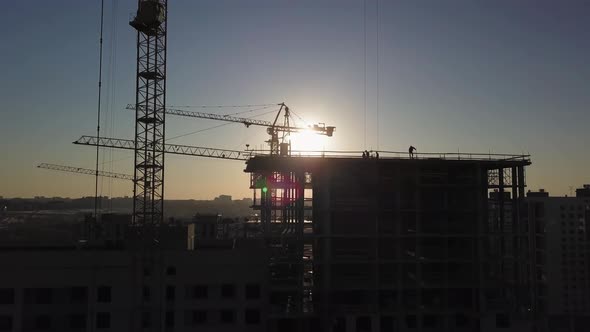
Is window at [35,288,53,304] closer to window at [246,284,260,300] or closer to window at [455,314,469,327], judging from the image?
window at [246,284,260,300]

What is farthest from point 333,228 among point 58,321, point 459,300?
point 58,321

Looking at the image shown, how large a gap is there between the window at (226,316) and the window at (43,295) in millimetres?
15093

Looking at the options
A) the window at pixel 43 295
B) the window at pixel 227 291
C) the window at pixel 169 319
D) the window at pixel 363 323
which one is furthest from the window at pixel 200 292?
the window at pixel 363 323

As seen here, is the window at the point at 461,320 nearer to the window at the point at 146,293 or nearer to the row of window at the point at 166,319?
the row of window at the point at 166,319

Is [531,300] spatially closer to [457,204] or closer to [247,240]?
[457,204]

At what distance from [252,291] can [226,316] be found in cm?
322

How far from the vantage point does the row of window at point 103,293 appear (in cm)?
3734

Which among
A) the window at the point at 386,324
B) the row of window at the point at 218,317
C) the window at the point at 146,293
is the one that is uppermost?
the window at the point at 146,293

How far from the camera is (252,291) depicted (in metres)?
39.2

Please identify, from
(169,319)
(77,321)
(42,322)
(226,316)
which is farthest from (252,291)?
(42,322)

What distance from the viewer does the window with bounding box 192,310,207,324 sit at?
38562 millimetres

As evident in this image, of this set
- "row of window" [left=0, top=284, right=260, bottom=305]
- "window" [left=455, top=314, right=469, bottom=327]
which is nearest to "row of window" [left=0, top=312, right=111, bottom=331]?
"row of window" [left=0, top=284, right=260, bottom=305]

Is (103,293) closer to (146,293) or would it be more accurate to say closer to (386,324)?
(146,293)

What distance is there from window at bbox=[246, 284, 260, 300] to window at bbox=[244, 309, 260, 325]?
126 centimetres
